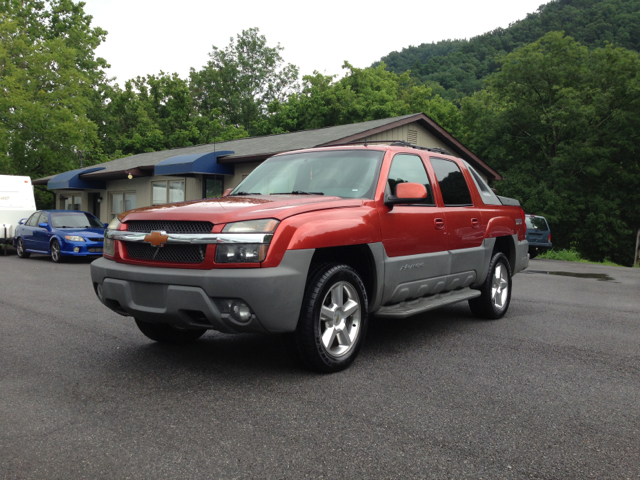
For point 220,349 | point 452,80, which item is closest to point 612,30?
point 452,80

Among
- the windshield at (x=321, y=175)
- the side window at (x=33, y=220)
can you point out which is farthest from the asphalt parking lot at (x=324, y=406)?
the side window at (x=33, y=220)

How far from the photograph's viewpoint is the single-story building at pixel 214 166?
19875 mm

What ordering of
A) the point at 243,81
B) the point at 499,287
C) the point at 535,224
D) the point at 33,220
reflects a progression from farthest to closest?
the point at 243,81, the point at 535,224, the point at 33,220, the point at 499,287

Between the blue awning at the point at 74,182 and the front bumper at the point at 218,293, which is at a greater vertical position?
the blue awning at the point at 74,182

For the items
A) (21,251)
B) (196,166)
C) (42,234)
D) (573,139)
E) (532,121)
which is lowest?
(21,251)

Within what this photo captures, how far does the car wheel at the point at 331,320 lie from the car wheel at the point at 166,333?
1.48 meters

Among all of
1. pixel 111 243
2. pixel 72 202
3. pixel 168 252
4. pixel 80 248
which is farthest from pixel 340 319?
pixel 72 202

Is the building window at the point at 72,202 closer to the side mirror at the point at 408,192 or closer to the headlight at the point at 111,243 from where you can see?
the headlight at the point at 111,243

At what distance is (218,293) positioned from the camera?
3.89 meters

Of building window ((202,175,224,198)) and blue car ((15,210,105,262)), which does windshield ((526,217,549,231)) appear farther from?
blue car ((15,210,105,262))

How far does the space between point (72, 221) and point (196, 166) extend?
4821mm

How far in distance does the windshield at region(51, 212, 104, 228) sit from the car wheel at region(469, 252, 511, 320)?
13.3 metres

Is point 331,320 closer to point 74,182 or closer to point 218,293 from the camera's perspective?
point 218,293

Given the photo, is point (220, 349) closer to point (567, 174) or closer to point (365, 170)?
point (365, 170)
